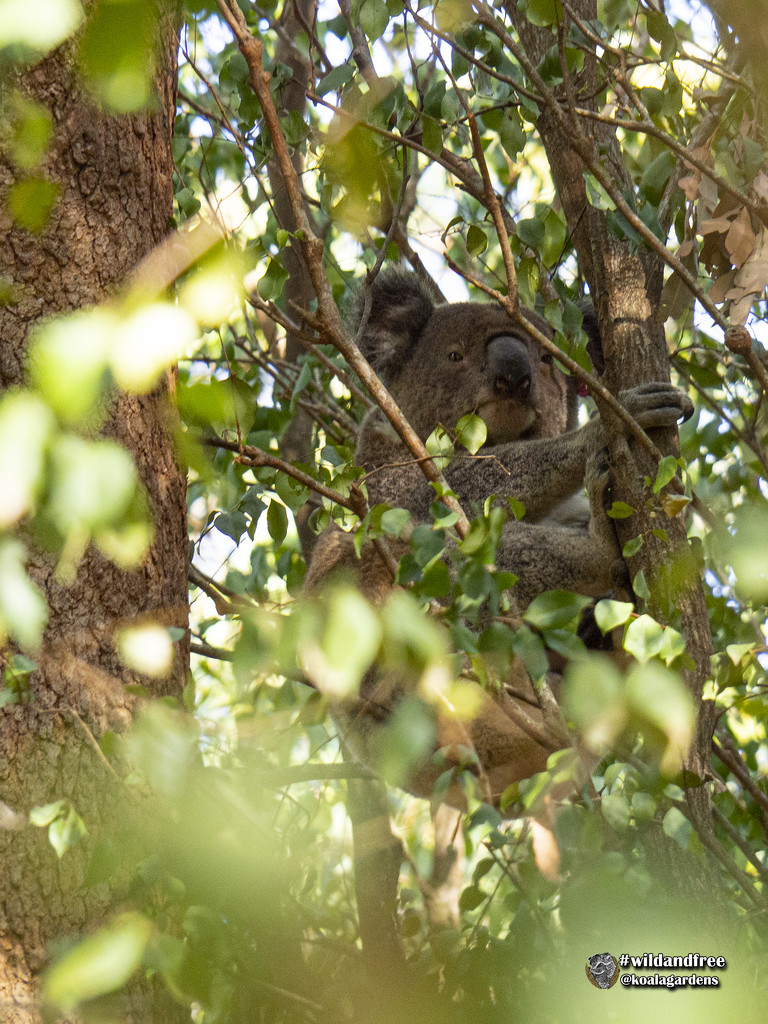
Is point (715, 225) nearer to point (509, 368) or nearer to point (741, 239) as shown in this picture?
point (741, 239)

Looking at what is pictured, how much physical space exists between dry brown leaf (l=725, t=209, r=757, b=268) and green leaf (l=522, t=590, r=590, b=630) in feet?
3.97

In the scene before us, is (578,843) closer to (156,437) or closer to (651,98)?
(156,437)

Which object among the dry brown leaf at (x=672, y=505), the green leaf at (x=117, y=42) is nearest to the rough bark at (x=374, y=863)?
the dry brown leaf at (x=672, y=505)

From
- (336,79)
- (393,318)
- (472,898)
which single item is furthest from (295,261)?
(472,898)

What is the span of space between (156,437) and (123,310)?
46.7 inches

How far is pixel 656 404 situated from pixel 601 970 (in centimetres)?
128

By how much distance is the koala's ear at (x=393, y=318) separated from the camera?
141 inches

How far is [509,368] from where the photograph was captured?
3.18m

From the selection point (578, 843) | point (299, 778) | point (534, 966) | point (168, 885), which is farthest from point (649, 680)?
point (299, 778)

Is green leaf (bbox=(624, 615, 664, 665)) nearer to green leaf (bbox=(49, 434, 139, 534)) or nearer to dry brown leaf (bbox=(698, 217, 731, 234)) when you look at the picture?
green leaf (bbox=(49, 434, 139, 534))

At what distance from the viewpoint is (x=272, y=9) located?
349cm

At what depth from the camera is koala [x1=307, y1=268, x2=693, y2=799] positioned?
2.64m

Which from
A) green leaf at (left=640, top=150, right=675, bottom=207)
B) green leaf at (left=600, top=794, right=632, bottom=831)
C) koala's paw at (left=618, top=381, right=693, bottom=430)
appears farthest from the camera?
koala's paw at (left=618, top=381, right=693, bottom=430)

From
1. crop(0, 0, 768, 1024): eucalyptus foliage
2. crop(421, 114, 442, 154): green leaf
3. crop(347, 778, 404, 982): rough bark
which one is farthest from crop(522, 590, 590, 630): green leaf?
crop(347, 778, 404, 982): rough bark
